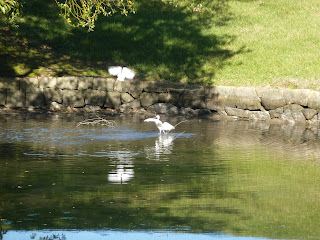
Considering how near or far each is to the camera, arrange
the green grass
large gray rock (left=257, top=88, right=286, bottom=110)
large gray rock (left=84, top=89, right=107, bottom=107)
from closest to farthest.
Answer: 1. large gray rock (left=257, top=88, right=286, bottom=110)
2. large gray rock (left=84, top=89, right=107, bottom=107)
3. the green grass

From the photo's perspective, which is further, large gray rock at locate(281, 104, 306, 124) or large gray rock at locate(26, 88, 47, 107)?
large gray rock at locate(26, 88, 47, 107)

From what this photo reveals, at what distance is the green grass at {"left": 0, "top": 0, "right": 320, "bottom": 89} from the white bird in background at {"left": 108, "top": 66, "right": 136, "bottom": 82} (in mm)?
378

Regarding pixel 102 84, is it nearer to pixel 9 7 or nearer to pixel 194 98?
pixel 194 98

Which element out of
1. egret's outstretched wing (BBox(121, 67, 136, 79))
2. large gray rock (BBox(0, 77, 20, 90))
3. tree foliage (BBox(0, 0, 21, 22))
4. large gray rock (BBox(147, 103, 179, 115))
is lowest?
large gray rock (BBox(147, 103, 179, 115))

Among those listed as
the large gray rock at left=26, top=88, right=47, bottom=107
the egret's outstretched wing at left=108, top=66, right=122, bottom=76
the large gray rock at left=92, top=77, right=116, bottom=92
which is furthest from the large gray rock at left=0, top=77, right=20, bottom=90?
the egret's outstretched wing at left=108, top=66, right=122, bottom=76

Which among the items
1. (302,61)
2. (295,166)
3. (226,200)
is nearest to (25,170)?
(226,200)

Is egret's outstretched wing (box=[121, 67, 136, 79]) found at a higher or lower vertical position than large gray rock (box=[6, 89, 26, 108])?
higher

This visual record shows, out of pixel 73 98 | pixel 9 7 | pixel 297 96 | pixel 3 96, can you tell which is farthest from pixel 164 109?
pixel 9 7

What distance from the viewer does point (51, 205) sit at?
9367mm

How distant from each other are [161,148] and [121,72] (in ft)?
34.7

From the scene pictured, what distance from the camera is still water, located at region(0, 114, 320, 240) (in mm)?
8188

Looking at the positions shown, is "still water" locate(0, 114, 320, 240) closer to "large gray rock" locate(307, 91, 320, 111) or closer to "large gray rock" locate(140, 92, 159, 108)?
"large gray rock" locate(307, 91, 320, 111)

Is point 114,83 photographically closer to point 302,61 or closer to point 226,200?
point 302,61

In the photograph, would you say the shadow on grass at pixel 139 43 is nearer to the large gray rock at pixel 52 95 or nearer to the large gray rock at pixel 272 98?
the large gray rock at pixel 52 95
